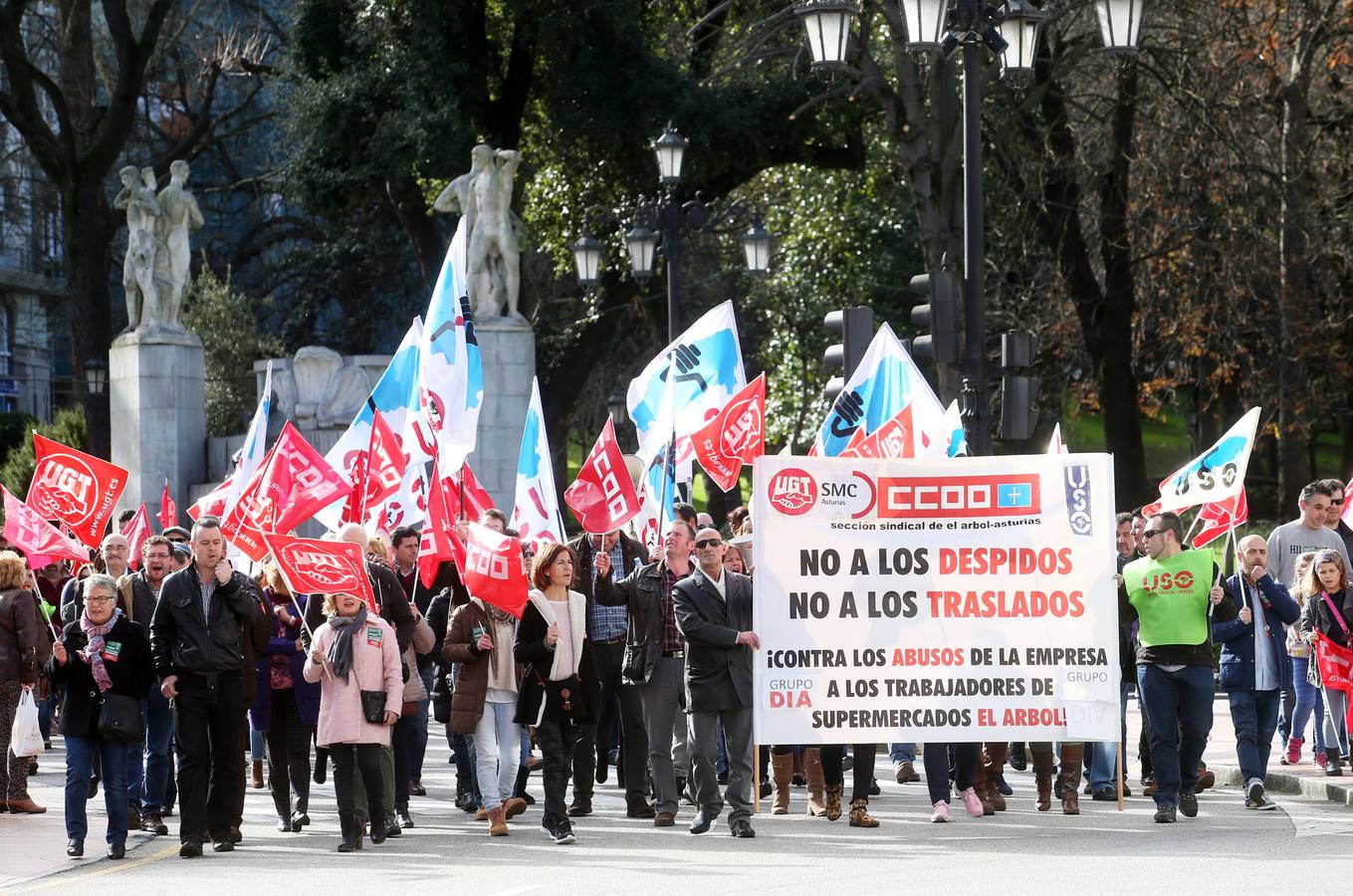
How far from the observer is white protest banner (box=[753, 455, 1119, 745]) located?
11.6 m

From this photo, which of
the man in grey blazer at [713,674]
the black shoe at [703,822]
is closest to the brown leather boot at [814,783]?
the man in grey blazer at [713,674]

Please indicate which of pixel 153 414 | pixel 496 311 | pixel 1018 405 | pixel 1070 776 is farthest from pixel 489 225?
pixel 1070 776

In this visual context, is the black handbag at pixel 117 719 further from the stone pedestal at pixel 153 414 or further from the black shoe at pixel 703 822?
the stone pedestal at pixel 153 414

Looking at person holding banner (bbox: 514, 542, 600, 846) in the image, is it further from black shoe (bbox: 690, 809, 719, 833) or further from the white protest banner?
the white protest banner

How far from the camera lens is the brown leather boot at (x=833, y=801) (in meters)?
12.1

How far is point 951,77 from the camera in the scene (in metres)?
22.2

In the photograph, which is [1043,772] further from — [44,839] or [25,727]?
[25,727]

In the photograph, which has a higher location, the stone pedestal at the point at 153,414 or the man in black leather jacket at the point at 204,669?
the stone pedestal at the point at 153,414

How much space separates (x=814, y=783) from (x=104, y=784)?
13.7 feet

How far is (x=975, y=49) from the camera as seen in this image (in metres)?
14.6

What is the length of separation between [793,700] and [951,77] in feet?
39.5

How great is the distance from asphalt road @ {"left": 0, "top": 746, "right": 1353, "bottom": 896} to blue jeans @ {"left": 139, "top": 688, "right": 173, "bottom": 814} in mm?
372

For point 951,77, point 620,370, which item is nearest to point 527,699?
point 951,77

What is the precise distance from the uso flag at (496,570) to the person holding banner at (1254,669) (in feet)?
13.6
